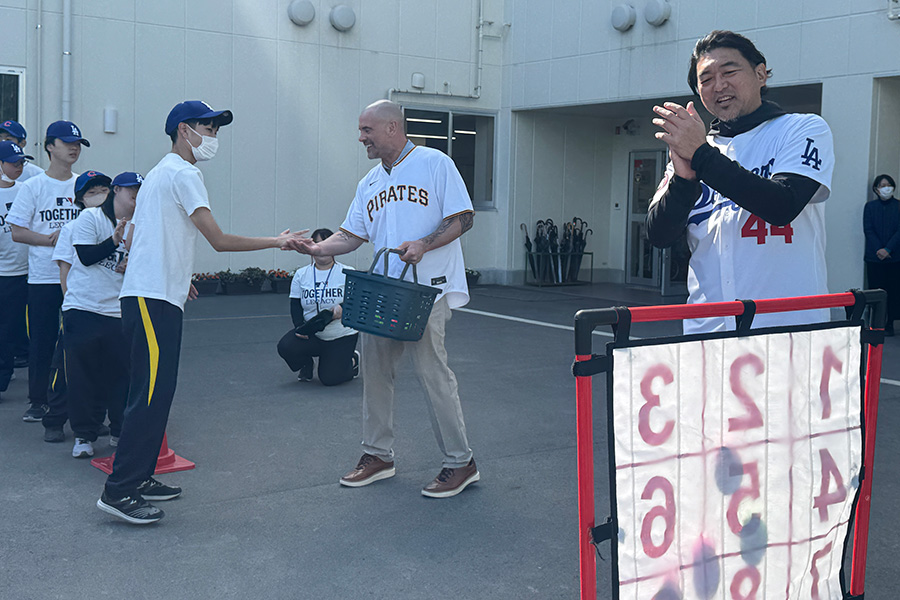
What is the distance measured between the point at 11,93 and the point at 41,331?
7.48 m

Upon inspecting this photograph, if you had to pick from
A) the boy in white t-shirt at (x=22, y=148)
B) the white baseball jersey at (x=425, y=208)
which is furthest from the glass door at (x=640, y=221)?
the white baseball jersey at (x=425, y=208)

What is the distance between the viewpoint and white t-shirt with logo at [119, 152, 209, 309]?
14.4 feet

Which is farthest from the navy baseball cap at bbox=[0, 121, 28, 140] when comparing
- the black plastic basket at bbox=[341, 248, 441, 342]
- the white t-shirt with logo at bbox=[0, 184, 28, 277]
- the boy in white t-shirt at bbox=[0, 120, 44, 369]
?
the black plastic basket at bbox=[341, 248, 441, 342]

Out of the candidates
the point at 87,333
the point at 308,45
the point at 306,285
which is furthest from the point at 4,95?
the point at 87,333

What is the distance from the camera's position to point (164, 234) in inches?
174

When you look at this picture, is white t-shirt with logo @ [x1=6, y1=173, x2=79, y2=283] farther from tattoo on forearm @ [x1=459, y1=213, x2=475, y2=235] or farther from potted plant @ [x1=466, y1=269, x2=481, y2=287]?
potted plant @ [x1=466, y1=269, x2=481, y2=287]

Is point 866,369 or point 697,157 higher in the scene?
point 697,157

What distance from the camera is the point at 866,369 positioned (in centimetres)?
273

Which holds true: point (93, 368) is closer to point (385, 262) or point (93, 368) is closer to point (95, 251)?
point (95, 251)

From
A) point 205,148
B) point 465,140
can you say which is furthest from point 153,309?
point 465,140

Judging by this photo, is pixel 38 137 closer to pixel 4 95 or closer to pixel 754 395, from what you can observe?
pixel 4 95

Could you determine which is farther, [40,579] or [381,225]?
[381,225]

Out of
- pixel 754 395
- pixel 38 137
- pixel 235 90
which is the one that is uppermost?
pixel 235 90

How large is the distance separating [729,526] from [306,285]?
5729 millimetres
